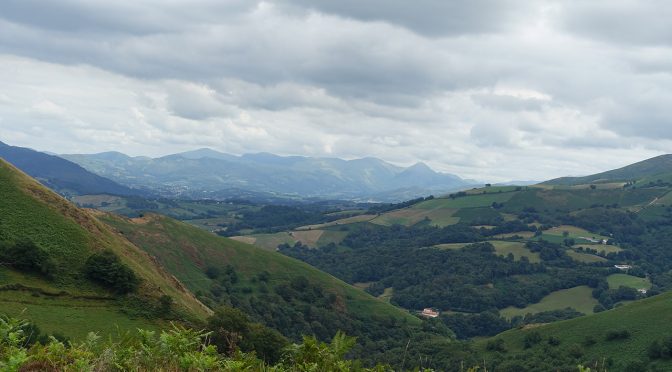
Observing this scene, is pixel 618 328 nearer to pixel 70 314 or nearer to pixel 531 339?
pixel 531 339

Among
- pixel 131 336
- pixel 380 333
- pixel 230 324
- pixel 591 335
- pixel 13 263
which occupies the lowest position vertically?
pixel 380 333

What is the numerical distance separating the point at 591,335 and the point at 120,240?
112655 millimetres

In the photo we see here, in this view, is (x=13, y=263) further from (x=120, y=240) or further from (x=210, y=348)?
Result: (x=210, y=348)

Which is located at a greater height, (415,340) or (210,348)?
(210,348)

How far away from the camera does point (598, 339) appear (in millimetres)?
122750

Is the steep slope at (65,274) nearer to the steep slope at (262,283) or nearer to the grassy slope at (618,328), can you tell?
the steep slope at (262,283)

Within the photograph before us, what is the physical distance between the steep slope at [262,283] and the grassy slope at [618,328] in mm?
42715

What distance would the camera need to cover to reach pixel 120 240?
92312 millimetres

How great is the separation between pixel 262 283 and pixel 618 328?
101711 mm

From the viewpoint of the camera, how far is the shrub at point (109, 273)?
7094cm

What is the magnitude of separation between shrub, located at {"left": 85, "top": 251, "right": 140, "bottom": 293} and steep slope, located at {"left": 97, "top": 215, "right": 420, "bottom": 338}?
6449cm

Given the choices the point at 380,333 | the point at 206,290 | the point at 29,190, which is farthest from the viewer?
the point at 380,333

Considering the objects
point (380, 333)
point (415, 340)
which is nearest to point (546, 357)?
point (415, 340)

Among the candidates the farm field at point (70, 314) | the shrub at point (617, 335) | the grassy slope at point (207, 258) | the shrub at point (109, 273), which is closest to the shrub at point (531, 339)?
the shrub at point (617, 335)
